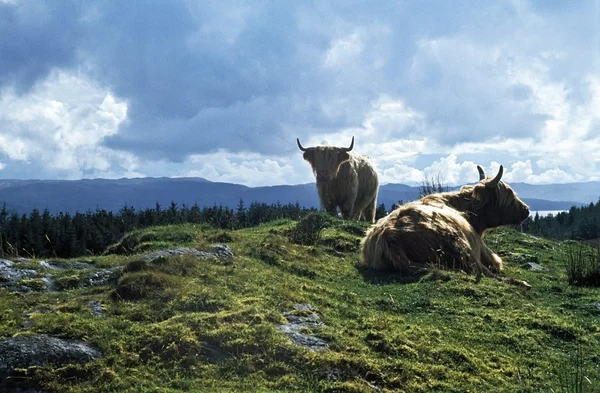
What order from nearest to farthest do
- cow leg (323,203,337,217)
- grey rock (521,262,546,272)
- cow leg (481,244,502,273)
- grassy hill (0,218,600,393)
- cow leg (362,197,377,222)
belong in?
grassy hill (0,218,600,393) → cow leg (481,244,502,273) → grey rock (521,262,546,272) → cow leg (323,203,337,217) → cow leg (362,197,377,222)

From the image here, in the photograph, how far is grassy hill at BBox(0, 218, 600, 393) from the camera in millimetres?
4828

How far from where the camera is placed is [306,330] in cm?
579

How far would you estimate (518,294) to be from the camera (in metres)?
8.67

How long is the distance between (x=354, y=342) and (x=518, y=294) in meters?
3.95

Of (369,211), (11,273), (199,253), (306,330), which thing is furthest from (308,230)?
(369,211)

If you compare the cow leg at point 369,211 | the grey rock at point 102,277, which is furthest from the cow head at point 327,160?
the grey rock at point 102,277

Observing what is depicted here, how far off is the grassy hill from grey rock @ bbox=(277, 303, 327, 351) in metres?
0.05

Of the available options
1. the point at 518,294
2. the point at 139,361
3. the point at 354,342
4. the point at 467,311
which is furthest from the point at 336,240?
the point at 139,361

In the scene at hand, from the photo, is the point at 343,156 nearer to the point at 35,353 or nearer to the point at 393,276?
A: the point at 393,276

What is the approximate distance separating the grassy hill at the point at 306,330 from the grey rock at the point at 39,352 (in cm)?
12

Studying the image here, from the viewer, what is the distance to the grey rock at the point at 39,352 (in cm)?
464

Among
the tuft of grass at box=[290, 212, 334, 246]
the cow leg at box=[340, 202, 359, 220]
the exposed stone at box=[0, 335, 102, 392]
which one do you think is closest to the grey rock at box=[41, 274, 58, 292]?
the exposed stone at box=[0, 335, 102, 392]

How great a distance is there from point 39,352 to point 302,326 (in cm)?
235

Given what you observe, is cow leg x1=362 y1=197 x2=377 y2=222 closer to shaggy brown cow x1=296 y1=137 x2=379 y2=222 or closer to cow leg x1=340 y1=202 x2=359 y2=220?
shaggy brown cow x1=296 y1=137 x2=379 y2=222
